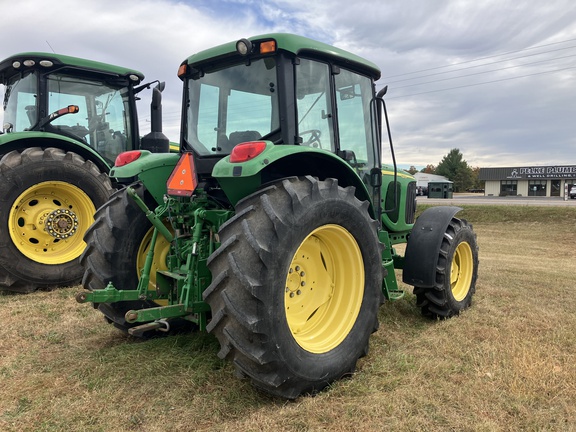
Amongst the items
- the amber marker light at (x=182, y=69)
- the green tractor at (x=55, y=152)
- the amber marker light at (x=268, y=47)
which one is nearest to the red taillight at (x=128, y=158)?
the amber marker light at (x=182, y=69)

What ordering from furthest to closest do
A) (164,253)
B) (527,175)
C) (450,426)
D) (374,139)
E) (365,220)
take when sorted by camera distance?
(527,175) < (374,139) < (164,253) < (365,220) < (450,426)

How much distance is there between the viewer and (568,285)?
6.27 m

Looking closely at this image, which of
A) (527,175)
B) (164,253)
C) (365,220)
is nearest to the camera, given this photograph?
(365,220)

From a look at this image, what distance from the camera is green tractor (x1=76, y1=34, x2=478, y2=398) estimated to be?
8.64 ft

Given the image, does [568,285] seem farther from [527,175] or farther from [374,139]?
[527,175]

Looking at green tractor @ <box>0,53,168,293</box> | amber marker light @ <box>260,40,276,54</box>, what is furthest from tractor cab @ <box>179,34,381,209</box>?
green tractor @ <box>0,53,168,293</box>

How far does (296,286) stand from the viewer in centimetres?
316

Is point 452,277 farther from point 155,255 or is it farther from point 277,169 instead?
point 155,255

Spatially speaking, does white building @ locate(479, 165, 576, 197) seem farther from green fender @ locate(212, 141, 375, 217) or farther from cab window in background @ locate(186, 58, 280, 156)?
cab window in background @ locate(186, 58, 280, 156)

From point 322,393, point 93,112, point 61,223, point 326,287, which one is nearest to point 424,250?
point 326,287

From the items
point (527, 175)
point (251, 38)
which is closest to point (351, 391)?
point (251, 38)

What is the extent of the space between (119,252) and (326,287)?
1.65 meters

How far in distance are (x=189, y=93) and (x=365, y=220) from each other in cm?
195

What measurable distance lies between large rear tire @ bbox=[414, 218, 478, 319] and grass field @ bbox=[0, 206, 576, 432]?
0.16 metres
